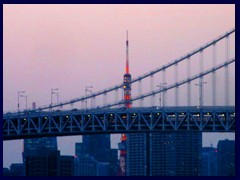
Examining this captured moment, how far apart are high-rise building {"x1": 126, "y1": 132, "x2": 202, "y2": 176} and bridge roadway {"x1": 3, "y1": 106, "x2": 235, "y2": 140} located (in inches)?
1651

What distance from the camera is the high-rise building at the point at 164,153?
86750 mm

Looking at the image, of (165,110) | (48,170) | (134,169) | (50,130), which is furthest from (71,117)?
(134,169)

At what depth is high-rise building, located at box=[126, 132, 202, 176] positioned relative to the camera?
8675 centimetres

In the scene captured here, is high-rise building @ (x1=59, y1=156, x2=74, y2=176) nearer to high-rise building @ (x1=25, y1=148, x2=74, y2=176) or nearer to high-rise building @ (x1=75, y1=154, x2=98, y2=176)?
high-rise building @ (x1=25, y1=148, x2=74, y2=176)

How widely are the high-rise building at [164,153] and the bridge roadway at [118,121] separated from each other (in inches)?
1651

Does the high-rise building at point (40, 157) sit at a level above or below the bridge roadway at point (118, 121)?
below

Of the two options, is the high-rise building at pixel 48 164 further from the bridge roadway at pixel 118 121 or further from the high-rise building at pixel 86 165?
the bridge roadway at pixel 118 121

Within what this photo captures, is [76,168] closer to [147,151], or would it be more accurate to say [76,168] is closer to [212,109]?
[147,151]

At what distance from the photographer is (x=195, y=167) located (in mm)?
88938

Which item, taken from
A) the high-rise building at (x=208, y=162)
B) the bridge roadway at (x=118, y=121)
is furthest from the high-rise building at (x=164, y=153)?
the bridge roadway at (x=118, y=121)

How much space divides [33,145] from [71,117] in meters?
44.0

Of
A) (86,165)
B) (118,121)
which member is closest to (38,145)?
(86,165)

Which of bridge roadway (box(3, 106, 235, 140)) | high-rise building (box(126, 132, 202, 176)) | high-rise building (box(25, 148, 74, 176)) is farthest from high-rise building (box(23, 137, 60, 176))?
bridge roadway (box(3, 106, 235, 140))

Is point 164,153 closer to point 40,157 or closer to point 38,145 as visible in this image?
point 38,145
